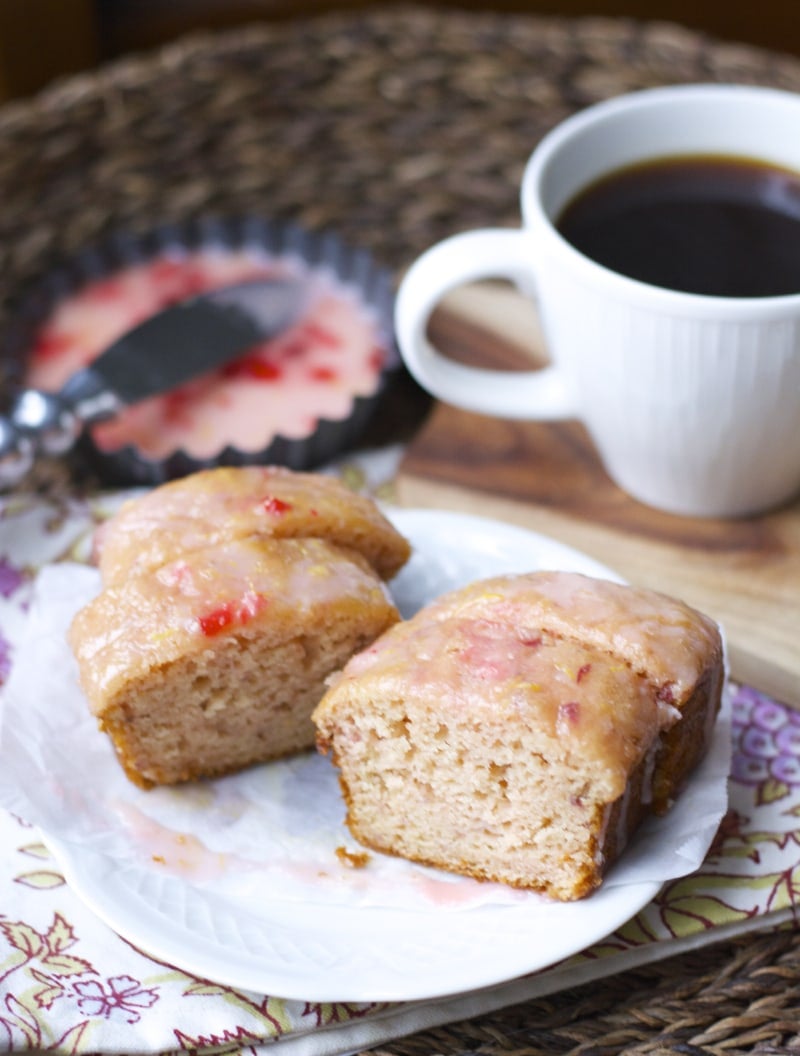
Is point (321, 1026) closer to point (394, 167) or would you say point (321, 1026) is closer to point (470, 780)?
point (470, 780)

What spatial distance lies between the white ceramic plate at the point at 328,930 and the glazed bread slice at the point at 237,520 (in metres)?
0.42

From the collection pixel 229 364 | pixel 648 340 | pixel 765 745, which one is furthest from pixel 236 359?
pixel 765 745

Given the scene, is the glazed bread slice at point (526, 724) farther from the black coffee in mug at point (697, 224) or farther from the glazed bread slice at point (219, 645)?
the black coffee in mug at point (697, 224)

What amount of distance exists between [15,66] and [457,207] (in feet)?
4.11

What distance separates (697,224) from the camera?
219 cm

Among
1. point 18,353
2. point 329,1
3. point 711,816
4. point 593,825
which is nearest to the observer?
point 593,825

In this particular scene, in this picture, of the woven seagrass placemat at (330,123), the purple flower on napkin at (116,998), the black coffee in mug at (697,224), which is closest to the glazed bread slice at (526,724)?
the purple flower on napkin at (116,998)

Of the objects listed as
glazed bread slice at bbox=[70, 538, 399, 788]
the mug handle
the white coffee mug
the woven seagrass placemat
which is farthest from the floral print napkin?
the woven seagrass placemat

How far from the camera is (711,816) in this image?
170 cm

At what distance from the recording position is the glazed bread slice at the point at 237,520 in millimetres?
1844

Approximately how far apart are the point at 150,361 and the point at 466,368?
26.5 inches

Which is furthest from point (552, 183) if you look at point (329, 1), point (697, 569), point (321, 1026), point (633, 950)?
point (329, 1)

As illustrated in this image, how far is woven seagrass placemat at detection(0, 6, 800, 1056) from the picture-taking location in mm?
2738

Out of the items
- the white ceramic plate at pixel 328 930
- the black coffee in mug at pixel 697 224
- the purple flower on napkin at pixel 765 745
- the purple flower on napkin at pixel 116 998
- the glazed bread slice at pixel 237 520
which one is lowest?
the purple flower on napkin at pixel 765 745
